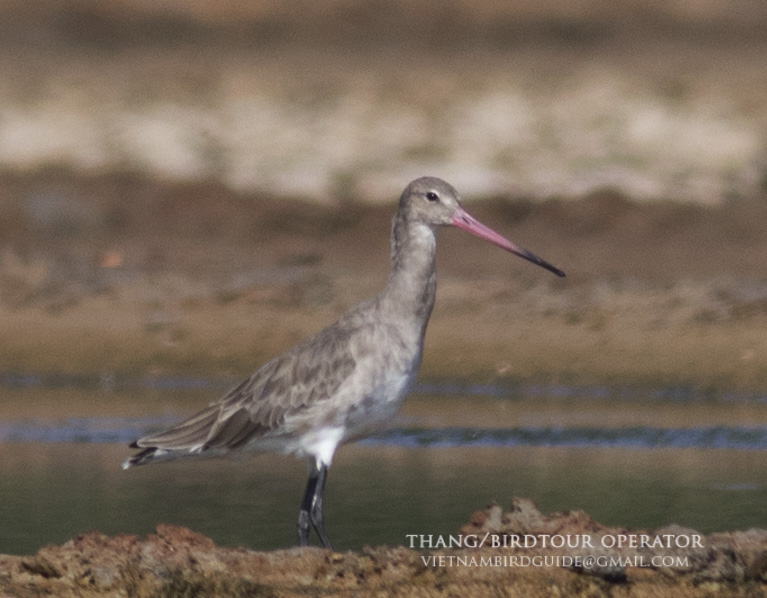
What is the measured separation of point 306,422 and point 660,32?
1380cm

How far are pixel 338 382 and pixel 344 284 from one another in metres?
6.49

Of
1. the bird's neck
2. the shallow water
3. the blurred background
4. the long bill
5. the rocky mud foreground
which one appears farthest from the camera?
the blurred background

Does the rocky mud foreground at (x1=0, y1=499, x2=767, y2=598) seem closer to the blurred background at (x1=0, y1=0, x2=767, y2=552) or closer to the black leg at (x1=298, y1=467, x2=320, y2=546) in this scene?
the black leg at (x1=298, y1=467, x2=320, y2=546)

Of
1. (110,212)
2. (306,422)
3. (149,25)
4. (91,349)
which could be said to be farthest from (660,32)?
(306,422)

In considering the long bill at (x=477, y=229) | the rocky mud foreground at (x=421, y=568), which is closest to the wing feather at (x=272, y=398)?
the long bill at (x=477, y=229)

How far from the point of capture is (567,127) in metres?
17.0

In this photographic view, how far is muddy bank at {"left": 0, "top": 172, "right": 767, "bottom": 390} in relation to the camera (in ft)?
40.9

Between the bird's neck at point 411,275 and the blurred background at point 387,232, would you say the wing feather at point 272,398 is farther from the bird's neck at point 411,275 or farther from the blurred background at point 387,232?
the blurred background at point 387,232

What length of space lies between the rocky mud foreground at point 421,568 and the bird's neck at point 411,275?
1192 mm

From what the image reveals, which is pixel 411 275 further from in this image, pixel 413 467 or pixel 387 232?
pixel 387 232

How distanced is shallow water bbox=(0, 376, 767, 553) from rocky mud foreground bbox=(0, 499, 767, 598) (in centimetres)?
86

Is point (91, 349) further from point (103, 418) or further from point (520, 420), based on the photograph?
point (520, 420)

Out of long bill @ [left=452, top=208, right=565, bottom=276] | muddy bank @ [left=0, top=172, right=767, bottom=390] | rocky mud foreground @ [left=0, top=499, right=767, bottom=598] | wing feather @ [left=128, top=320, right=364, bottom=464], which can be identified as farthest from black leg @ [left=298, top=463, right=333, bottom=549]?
muddy bank @ [left=0, top=172, right=767, bottom=390]

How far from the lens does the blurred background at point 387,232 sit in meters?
9.64
